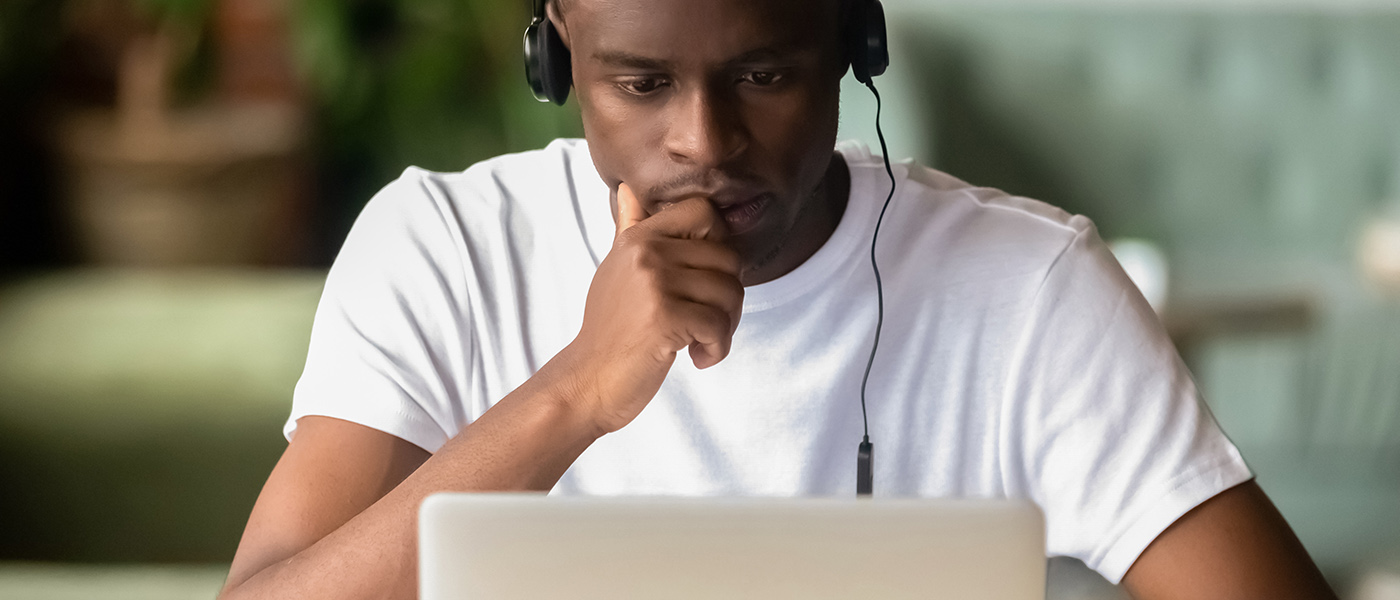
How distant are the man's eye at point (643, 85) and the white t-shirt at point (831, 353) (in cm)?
20

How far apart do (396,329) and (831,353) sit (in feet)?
1.39

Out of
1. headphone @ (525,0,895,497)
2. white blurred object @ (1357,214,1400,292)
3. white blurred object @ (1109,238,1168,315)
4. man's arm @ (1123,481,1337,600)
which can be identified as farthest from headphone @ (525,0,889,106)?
white blurred object @ (1357,214,1400,292)

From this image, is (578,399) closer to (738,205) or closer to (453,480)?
(453,480)

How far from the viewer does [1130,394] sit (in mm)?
1075

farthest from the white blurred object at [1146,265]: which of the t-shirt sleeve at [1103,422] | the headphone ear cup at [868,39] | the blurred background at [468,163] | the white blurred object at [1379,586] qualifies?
the headphone ear cup at [868,39]

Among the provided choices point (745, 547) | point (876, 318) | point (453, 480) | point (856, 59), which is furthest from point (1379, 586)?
point (745, 547)

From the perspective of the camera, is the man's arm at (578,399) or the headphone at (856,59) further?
the headphone at (856,59)

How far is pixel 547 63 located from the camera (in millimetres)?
1142

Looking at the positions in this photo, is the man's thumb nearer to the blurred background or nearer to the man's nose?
the man's nose

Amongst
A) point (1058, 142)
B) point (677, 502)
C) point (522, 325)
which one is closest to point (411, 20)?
point (1058, 142)

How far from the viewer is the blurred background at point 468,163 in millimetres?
2816

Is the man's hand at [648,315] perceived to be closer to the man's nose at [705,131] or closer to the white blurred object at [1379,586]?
the man's nose at [705,131]

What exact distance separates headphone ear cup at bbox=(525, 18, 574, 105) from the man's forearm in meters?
0.33

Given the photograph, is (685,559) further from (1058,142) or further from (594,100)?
(1058,142)
